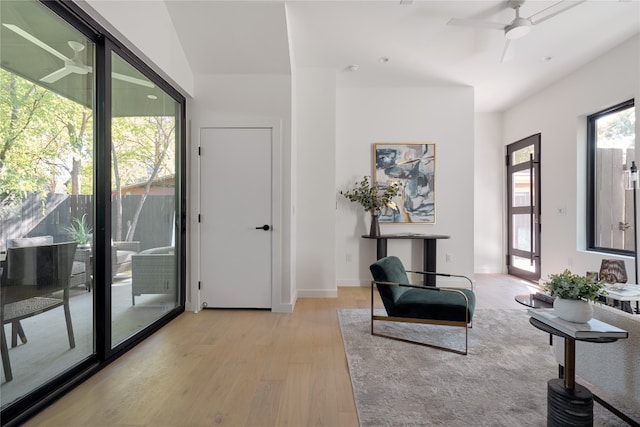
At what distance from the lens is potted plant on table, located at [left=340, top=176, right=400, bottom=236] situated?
470cm

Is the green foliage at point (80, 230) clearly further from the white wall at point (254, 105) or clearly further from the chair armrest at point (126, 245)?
the white wall at point (254, 105)

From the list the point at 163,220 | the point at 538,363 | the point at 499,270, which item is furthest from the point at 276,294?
the point at 499,270

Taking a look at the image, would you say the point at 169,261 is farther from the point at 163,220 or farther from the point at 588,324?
the point at 588,324

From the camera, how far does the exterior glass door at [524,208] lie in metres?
5.24

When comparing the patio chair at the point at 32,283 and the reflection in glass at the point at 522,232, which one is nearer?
the patio chair at the point at 32,283

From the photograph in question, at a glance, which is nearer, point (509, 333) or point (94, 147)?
point (94, 147)

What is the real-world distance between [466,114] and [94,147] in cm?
478

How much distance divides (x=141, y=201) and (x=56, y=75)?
1.19 metres

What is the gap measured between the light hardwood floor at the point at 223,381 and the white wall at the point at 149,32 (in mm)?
2503

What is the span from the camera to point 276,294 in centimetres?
365

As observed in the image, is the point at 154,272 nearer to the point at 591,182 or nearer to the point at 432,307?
the point at 432,307

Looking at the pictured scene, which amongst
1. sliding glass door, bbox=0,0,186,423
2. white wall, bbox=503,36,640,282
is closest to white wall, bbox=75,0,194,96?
sliding glass door, bbox=0,0,186,423

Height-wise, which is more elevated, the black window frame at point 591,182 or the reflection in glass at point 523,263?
the black window frame at point 591,182

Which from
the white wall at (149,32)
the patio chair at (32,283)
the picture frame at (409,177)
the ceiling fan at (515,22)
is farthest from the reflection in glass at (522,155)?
the patio chair at (32,283)
